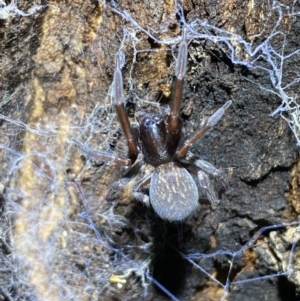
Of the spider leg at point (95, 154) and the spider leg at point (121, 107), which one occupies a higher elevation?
the spider leg at point (121, 107)

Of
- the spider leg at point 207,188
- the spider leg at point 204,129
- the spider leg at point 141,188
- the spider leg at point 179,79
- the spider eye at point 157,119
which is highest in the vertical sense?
the spider leg at point 179,79

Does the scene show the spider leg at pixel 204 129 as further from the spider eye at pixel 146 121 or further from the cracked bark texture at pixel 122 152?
the spider eye at pixel 146 121

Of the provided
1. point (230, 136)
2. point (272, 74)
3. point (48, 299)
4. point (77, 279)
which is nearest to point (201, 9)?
point (272, 74)

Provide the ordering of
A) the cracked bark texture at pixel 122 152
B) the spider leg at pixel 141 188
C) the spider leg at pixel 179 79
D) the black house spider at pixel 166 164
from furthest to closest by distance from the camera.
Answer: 1. the spider leg at pixel 141 188
2. the black house spider at pixel 166 164
3. the cracked bark texture at pixel 122 152
4. the spider leg at pixel 179 79

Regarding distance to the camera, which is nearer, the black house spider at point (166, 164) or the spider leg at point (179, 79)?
the spider leg at point (179, 79)

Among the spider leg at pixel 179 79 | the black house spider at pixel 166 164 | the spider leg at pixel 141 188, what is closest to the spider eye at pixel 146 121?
the black house spider at pixel 166 164

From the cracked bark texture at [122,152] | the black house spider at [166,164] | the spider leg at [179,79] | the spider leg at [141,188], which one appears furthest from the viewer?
the spider leg at [141,188]

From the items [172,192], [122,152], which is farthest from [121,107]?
[172,192]

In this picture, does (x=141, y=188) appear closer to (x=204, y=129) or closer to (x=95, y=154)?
(x=95, y=154)

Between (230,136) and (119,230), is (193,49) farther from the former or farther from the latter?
(119,230)
